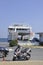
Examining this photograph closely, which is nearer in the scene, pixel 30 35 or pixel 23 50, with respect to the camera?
pixel 23 50

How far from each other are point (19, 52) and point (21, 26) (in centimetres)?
6718

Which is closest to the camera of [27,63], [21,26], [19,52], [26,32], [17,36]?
[27,63]

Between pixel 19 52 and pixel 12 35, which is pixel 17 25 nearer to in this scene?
pixel 12 35

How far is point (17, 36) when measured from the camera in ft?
234

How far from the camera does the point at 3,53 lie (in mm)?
18781

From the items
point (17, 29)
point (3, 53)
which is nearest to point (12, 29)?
point (17, 29)

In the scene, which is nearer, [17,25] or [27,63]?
[27,63]

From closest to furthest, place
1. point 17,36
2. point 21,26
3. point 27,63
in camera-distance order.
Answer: point 27,63 → point 17,36 → point 21,26

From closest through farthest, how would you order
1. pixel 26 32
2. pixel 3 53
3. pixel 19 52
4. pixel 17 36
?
pixel 19 52, pixel 3 53, pixel 17 36, pixel 26 32

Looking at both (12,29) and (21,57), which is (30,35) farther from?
(21,57)

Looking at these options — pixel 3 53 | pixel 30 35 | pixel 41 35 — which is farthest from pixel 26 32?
pixel 3 53

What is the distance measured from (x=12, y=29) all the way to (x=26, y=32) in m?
6.85

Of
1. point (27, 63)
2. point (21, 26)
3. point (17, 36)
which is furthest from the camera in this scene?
point (21, 26)

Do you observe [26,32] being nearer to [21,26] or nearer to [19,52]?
[21,26]
